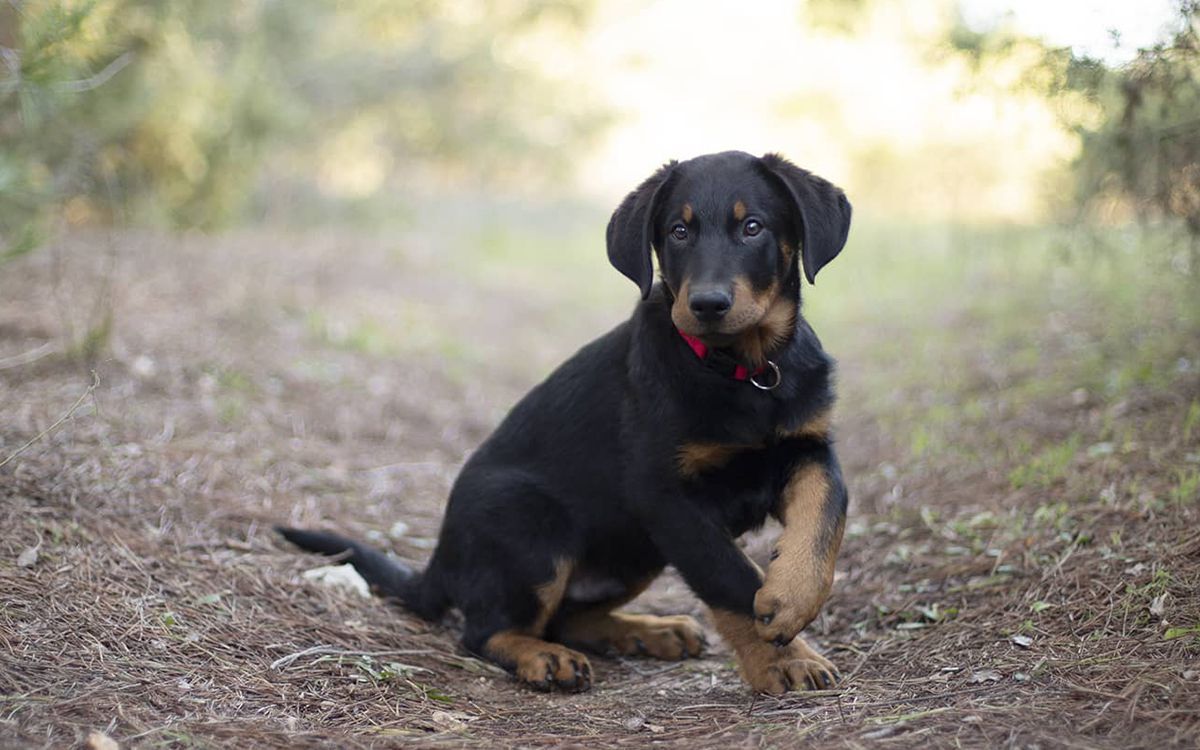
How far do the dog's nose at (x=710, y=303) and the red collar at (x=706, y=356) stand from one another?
22cm

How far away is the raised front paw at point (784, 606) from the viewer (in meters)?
2.91

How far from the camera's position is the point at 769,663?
10.2ft

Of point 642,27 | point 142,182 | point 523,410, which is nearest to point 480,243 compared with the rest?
point 642,27

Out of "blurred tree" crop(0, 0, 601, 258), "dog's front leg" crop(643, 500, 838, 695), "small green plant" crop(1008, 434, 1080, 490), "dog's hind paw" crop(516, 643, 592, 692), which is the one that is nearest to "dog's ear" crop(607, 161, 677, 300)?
"dog's front leg" crop(643, 500, 838, 695)

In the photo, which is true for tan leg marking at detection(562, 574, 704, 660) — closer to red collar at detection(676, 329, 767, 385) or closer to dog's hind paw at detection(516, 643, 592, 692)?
dog's hind paw at detection(516, 643, 592, 692)

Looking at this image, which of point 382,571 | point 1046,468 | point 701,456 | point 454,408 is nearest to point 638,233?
point 701,456

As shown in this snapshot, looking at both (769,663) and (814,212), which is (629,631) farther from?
(814,212)

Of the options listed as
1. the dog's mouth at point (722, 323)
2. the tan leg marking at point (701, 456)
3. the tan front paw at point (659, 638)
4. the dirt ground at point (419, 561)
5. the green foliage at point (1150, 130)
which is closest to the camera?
the dirt ground at point (419, 561)

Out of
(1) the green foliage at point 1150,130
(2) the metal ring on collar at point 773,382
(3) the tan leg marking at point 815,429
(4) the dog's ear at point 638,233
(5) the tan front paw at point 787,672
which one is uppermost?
(1) the green foliage at point 1150,130

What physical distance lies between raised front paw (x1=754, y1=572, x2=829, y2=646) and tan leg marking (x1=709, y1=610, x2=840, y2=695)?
16 centimetres

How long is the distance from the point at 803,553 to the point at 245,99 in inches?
343

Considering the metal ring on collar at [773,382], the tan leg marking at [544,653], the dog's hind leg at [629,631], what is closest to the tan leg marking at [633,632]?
the dog's hind leg at [629,631]

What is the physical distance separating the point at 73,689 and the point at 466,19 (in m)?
14.0

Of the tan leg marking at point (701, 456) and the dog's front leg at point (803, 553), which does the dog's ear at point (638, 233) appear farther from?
the dog's front leg at point (803, 553)
